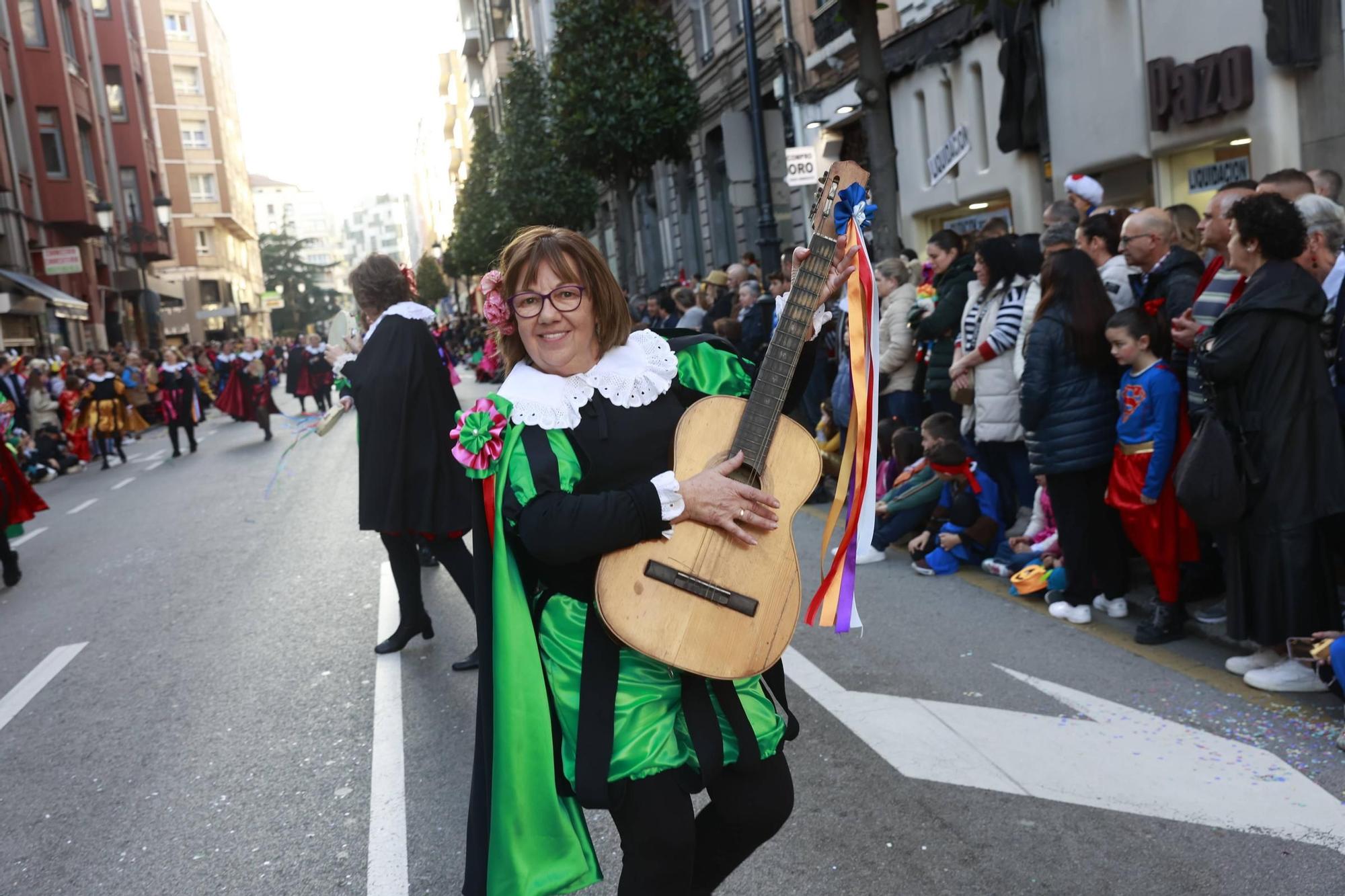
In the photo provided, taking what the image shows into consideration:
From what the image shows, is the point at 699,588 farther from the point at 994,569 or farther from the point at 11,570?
the point at 11,570

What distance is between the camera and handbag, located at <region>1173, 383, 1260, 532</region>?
499 cm

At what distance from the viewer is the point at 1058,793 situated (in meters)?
4.27

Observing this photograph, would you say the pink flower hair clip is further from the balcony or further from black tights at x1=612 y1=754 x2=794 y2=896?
the balcony

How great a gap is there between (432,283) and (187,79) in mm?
20978

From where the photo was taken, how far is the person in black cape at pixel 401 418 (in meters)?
6.19

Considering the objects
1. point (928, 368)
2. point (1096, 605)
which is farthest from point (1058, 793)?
point (928, 368)

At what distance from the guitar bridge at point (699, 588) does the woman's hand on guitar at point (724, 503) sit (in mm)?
104

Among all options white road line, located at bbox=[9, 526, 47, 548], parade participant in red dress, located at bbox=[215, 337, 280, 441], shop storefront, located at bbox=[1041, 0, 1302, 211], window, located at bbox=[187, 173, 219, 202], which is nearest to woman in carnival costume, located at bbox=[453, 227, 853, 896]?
shop storefront, located at bbox=[1041, 0, 1302, 211]

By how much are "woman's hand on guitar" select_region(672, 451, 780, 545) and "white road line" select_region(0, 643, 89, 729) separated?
514cm

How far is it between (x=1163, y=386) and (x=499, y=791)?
13.9 feet

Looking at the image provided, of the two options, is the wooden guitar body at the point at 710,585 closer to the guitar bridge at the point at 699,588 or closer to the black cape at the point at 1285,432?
the guitar bridge at the point at 699,588

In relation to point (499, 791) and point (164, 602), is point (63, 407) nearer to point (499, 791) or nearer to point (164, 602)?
point (164, 602)

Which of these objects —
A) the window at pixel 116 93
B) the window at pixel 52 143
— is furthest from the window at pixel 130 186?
the window at pixel 52 143

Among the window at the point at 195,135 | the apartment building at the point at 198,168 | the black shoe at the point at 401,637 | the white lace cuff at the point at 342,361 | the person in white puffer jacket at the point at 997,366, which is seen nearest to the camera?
the white lace cuff at the point at 342,361
